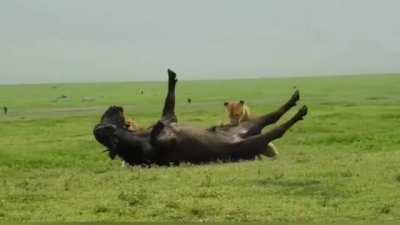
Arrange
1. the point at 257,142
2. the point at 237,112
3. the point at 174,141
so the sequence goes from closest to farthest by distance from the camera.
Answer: the point at 174,141
the point at 257,142
the point at 237,112

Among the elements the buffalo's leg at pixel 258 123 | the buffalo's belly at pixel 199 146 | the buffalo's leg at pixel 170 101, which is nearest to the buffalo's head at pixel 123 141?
the buffalo's belly at pixel 199 146

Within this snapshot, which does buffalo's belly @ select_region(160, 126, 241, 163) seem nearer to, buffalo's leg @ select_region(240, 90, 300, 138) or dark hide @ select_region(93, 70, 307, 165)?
dark hide @ select_region(93, 70, 307, 165)

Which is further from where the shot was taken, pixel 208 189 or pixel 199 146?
pixel 199 146

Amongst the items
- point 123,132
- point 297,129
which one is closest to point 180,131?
point 123,132

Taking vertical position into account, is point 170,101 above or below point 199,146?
above

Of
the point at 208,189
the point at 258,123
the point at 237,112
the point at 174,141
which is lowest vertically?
the point at 208,189

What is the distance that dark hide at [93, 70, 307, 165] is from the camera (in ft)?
60.7

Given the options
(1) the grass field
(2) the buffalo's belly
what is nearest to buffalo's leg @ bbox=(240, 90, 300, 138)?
(2) the buffalo's belly

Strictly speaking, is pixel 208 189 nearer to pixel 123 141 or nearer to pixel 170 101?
pixel 123 141

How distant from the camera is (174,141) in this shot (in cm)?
1844

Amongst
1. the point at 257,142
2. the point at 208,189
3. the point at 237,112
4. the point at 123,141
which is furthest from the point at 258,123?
the point at 208,189

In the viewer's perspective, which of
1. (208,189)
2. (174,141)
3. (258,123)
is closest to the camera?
(208,189)

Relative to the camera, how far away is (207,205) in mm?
12133

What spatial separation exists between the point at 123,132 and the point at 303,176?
5.12m
